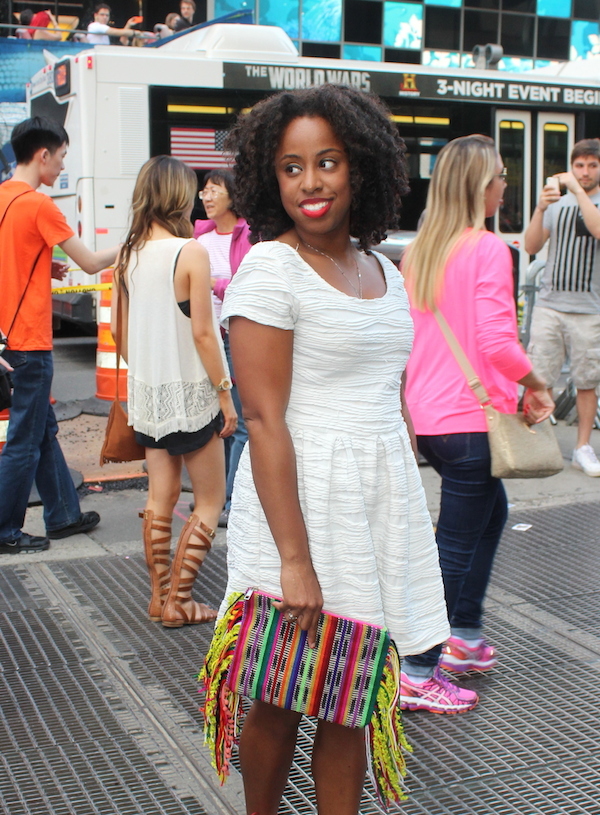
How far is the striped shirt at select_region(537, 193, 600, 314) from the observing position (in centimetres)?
682

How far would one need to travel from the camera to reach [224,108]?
11.5 meters

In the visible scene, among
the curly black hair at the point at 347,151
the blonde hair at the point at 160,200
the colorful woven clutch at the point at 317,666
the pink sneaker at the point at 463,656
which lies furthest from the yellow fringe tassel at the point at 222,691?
the blonde hair at the point at 160,200

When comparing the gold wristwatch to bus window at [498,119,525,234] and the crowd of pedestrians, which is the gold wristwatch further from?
bus window at [498,119,525,234]

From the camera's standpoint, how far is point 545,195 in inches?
245

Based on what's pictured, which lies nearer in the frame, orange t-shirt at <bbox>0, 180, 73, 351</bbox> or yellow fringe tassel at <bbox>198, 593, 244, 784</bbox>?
yellow fringe tassel at <bbox>198, 593, 244, 784</bbox>

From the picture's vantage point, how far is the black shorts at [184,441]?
4.17 metres

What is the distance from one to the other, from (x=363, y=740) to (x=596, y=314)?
510 centimetres

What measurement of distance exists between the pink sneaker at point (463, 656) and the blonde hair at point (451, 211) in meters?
1.28

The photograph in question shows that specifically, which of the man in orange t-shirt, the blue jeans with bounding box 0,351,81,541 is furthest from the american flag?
the blue jeans with bounding box 0,351,81,541

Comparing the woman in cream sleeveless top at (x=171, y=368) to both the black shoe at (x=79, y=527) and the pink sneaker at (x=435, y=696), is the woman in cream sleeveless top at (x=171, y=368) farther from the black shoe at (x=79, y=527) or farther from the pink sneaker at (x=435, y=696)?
the black shoe at (x=79, y=527)

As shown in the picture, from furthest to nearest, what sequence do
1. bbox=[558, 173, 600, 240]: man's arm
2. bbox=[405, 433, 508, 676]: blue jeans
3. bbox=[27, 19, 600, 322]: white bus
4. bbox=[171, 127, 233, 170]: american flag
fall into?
1. bbox=[171, 127, 233, 170]: american flag
2. bbox=[27, 19, 600, 322]: white bus
3. bbox=[558, 173, 600, 240]: man's arm
4. bbox=[405, 433, 508, 676]: blue jeans

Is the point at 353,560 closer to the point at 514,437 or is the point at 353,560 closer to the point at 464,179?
the point at 514,437

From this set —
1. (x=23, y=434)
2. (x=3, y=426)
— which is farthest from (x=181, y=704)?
(x=3, y=426)

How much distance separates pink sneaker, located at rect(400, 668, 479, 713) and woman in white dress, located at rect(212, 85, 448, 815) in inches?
44.3
